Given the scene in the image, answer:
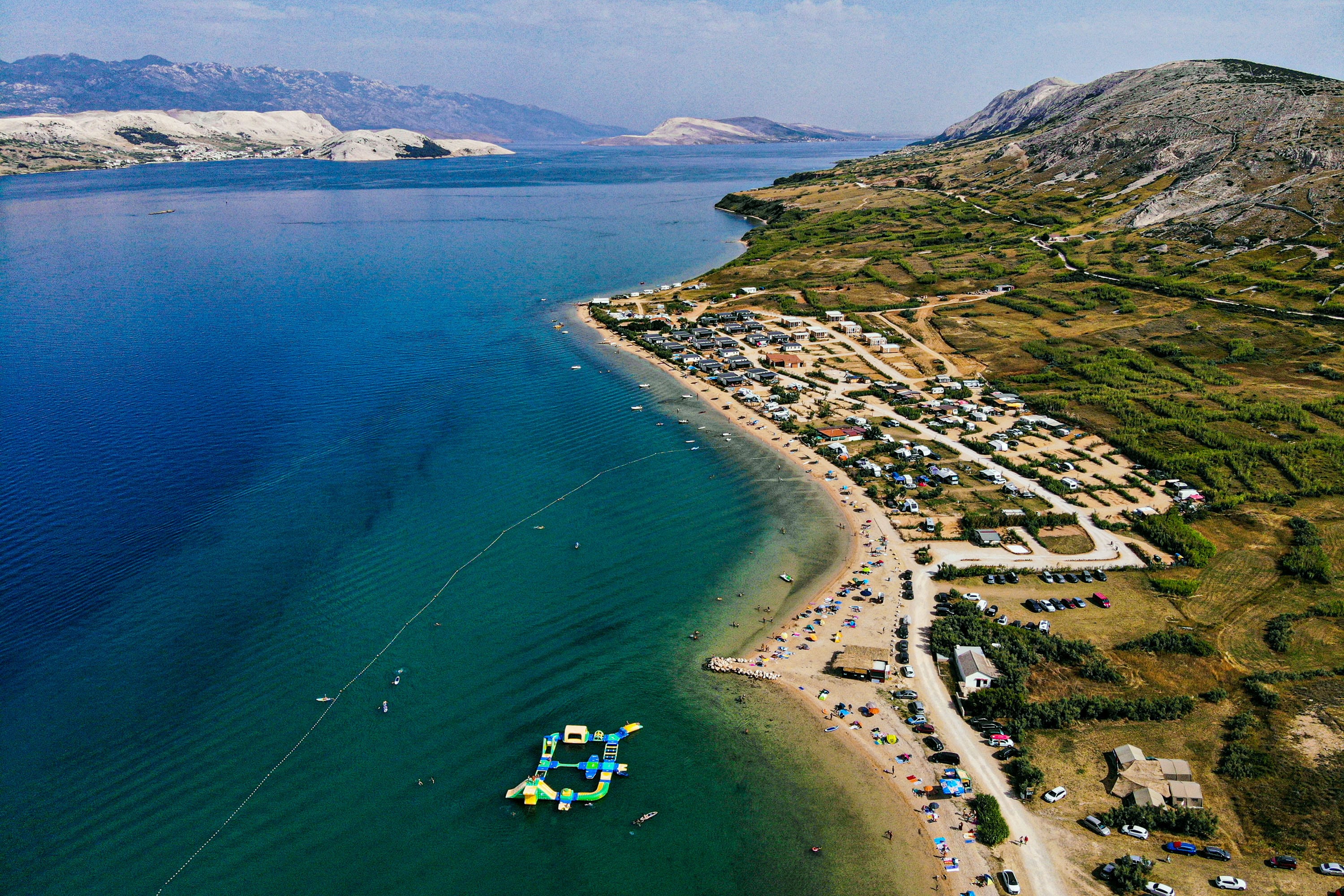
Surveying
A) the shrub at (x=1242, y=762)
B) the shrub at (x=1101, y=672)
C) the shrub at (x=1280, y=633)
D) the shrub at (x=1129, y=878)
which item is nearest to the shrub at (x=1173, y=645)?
the shrub at (x=1101, y=672)

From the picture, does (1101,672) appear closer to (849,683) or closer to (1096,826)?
(1096,826)

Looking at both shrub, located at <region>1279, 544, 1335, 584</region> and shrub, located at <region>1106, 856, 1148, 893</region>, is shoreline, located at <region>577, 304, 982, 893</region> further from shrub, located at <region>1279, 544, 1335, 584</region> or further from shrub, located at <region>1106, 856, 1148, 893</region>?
shrub, located at <region>1279, 544, 1335, 584</region>

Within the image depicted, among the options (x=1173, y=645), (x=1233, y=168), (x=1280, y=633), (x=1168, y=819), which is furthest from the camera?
(x=1233, y=168)

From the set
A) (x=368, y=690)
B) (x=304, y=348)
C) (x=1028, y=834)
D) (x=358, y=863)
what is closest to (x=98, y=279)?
(x=304, y=348)

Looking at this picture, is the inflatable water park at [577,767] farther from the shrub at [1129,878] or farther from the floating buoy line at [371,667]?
the shrub at [1129,878]

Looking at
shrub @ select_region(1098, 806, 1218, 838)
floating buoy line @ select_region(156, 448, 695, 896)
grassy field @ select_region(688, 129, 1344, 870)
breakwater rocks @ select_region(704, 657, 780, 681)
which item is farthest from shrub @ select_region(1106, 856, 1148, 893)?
floating buoy line @ select_region(156, 448, 695, 896)

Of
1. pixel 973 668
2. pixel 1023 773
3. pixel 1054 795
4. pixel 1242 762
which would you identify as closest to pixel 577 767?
pixel 1023 773

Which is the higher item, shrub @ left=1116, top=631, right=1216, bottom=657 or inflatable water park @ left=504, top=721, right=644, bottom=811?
shrub @ left=1116, top=631, right=1216, bottom=657
